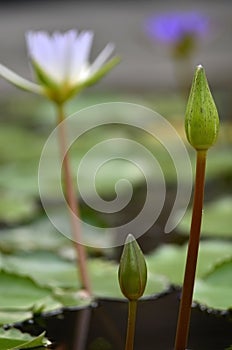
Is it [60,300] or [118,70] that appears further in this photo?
[118,70]

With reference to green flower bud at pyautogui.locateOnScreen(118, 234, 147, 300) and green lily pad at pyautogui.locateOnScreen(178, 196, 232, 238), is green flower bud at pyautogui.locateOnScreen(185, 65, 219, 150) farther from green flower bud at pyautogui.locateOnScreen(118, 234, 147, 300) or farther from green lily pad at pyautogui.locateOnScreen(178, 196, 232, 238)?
green lily pad at pyautogui.locateOnScreen(178, 196, 232, 238)

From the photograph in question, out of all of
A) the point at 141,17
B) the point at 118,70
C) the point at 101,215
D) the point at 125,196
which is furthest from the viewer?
the point at 141,17

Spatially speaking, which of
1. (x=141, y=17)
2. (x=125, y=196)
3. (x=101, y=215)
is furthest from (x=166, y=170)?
(x=141, y=17)

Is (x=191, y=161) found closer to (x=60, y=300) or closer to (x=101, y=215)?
(x=101, y=215)

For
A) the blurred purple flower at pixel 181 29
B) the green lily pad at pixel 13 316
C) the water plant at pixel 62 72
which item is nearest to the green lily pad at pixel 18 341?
the green lily pad at pixel 13 316

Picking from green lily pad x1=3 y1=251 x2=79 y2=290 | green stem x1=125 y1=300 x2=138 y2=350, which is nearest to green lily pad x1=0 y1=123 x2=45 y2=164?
green lily pad x1=3 y1=251 x2=79 y2=290

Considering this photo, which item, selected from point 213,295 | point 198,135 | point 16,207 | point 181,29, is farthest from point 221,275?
point 181,29
